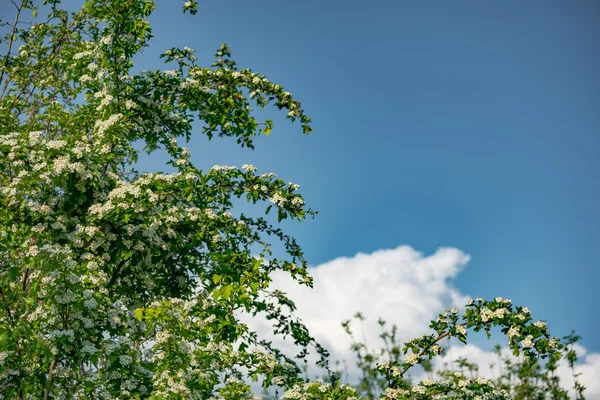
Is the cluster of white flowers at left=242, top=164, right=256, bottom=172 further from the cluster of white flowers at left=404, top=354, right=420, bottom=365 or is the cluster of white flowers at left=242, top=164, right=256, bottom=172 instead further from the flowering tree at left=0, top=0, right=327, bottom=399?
the cluster of white flowers at left=404, top=354, right=420, bottom=365

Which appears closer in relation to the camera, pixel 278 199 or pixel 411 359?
pixel 411 359

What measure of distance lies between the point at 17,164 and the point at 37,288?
1804mm

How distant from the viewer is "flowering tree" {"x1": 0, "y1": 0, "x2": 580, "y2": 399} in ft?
19.5

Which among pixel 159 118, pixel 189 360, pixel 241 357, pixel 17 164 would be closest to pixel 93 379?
pixel 189 360

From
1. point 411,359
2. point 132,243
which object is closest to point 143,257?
point 132,243

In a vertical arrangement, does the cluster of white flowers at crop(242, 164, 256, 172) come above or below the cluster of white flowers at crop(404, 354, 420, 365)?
above

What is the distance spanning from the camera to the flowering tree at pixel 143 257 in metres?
5.95

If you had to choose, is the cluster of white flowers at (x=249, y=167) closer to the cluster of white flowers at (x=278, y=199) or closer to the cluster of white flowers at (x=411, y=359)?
the cluster of white flowers at (x=278, y=199)

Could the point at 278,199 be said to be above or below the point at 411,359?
above

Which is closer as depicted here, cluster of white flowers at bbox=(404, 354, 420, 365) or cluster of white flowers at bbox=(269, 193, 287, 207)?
cluster of white flowers at bbox=(404, 354, 420, 365)

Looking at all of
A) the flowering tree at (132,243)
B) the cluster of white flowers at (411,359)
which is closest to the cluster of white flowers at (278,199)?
the flowering tree at (132,243)

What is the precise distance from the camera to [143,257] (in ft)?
24.8

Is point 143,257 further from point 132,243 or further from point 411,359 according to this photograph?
point 411,359

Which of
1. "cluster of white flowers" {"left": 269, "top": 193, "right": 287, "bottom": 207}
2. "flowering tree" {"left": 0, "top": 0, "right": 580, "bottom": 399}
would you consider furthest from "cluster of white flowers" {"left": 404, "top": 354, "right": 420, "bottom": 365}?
"cluster of white flowers" {"left": 269, "top": 193, "right": 287, "bottom": 207}
